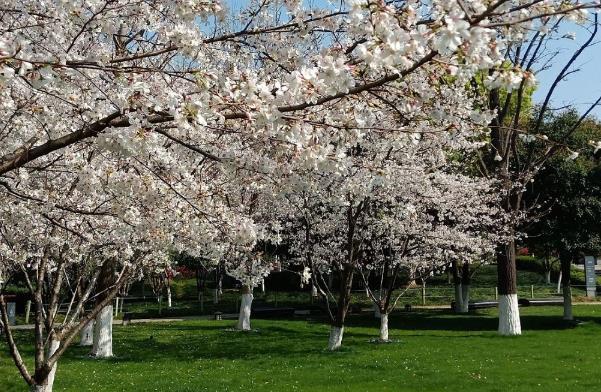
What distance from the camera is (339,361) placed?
15.5 metres

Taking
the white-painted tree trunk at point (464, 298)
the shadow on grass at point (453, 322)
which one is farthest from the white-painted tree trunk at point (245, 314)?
the white-painted tree trunk at point (464, 298)

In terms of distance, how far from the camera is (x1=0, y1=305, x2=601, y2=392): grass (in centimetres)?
1280

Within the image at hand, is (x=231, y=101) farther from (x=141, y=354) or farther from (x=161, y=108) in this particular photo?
(x=141, y=354)

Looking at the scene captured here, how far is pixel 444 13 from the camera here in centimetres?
318

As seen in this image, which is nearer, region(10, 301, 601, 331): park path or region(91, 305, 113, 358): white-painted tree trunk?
region(91, 305, 113, 358): white-painted tree trunk

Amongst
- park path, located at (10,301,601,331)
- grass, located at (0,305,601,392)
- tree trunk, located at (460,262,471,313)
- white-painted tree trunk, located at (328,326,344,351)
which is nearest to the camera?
grass, located at (0,305,601,392)

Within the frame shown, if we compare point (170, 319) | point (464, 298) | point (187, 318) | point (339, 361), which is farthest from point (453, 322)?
point (170, 319)

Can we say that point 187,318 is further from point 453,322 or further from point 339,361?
point 339,361

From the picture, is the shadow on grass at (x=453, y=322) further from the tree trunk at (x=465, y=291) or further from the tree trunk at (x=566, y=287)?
the tree trunk at (x=465, y=291)

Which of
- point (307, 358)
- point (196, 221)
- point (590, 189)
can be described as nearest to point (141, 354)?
point (307, 358)

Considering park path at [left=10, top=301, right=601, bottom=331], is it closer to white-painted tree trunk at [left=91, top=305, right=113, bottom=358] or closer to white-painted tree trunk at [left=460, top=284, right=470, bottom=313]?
white-painted tree trunk at [left=460, top=284, right=470, bottom=313]

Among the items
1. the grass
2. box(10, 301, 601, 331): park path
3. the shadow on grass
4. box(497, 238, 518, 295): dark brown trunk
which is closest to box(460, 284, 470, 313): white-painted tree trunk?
the shadow on grass

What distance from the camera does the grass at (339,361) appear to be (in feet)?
42.0

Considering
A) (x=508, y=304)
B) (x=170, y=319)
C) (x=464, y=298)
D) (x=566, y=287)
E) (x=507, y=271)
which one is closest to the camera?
(x=508, y=304)
